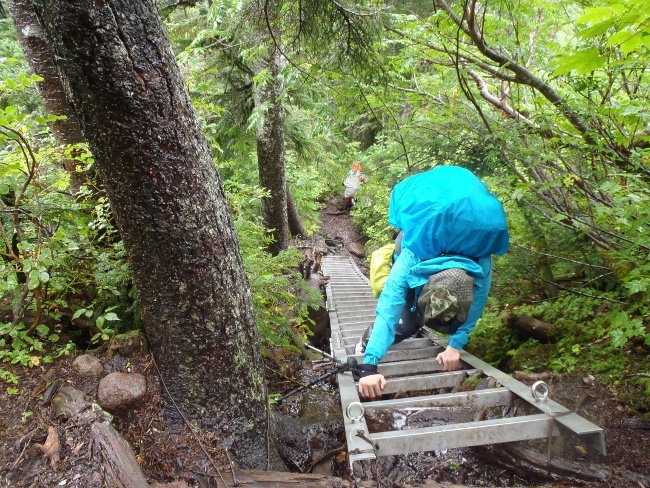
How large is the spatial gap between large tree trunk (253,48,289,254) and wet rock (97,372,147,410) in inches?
212

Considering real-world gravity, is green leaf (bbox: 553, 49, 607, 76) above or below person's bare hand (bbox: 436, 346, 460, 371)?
above

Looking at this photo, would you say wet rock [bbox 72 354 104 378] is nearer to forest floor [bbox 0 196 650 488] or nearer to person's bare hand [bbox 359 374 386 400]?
forest floor [bbox 0 196 650 488]

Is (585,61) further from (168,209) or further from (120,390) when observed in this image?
(120,390)

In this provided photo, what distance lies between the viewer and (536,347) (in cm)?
407

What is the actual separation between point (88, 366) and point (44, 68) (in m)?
2.43

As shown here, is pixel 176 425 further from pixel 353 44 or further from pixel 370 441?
pixel 353 44

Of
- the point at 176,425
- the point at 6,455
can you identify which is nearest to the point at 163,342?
the point at 176,425

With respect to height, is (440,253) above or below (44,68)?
below

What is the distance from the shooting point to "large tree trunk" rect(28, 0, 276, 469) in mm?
1537

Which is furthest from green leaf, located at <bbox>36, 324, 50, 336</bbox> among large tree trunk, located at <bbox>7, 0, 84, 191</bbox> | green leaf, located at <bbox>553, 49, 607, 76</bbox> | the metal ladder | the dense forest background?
green leaf, located at <bbox>553, 49, 607, 76</bbox>

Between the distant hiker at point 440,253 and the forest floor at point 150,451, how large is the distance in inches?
34.3

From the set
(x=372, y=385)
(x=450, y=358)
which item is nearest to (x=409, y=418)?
(x=372, y=385)

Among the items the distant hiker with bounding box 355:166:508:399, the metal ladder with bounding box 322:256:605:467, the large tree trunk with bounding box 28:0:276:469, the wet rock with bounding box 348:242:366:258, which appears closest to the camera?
the large tree trunk with bounding box 28:0:276:469

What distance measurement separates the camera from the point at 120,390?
6.95 feet
